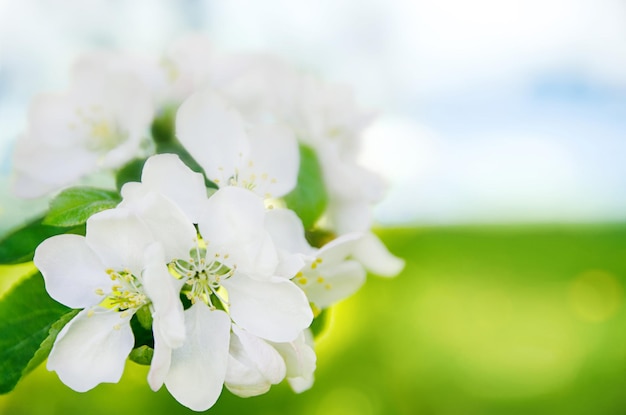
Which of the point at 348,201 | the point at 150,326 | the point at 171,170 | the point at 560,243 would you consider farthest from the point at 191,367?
the point at 560,243

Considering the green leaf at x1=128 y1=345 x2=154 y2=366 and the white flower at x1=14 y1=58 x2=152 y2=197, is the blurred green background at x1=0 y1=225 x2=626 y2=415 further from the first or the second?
the green leaf at x1=128 y1=345 x2=154 y2=366

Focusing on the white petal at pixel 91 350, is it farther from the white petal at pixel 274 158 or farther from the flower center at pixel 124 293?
the white petal at pixel 274 158

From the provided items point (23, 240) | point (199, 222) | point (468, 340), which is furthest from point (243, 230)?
point (468, 340)

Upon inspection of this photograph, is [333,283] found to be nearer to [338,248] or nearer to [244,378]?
[338,248]

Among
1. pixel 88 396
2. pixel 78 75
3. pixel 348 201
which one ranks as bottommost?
pixel 88 396

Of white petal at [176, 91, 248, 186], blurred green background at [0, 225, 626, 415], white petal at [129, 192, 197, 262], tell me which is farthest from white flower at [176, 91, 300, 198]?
blurred green background at [0, 225, 626, 415]

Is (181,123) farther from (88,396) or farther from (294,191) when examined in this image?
(88,396)

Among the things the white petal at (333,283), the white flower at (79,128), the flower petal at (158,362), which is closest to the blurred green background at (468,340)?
the white flower at (79,128)
